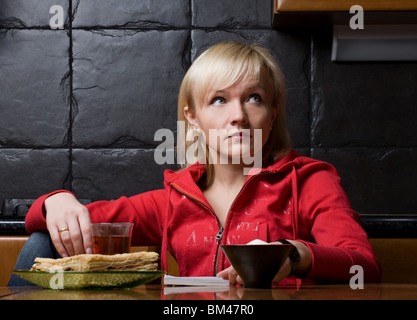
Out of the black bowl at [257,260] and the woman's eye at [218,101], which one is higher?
the woman's eye at [218,101]

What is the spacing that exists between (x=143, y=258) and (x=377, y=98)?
68.7 inches

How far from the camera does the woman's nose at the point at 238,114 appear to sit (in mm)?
1369

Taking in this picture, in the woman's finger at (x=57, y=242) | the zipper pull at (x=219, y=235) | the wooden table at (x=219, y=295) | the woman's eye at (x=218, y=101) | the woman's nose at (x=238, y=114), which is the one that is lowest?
the zipper pull at (x=219, y=235)

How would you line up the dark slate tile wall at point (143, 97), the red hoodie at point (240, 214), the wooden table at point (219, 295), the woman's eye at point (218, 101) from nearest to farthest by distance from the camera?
the wooden table at point (219, 295) < the red hoodie at point (240, 214) < the woman's eye at point (218, 101) < the dark slate tile wall at point (143, 97)

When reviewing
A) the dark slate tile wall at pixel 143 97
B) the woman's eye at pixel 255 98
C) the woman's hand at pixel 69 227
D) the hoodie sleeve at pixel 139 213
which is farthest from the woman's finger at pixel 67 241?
the dark slate tile wall at pixel 143 97

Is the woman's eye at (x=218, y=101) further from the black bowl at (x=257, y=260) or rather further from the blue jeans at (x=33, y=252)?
the black bowl at (x=257, y=260)

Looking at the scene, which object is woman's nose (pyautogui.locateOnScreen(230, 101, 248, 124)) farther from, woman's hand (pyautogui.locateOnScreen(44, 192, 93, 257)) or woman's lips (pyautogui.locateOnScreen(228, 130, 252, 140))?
woman's hand (pyautogui.locateOnScreen(44, 192, 93, 257))

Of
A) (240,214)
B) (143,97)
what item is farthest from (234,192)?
(143,97)

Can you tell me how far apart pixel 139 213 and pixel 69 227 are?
0.39 m

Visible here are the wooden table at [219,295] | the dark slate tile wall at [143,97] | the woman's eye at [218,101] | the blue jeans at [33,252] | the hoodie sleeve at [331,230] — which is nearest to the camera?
the wooden table at [219,295]

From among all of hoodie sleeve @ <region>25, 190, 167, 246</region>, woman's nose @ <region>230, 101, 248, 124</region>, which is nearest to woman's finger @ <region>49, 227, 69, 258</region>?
hoodie sleeve @ <region>25, 190, 167, 246</region>

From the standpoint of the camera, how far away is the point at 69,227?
3.77ft

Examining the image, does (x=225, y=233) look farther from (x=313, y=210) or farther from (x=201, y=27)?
(x=201, y=27)
